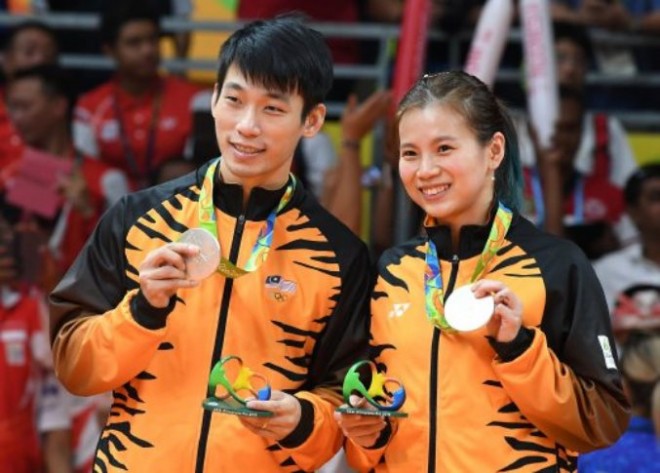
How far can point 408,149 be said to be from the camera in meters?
4.08

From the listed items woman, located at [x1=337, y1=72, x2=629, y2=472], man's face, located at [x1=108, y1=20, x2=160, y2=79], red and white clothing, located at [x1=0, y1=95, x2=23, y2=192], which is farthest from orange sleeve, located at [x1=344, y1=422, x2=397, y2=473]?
man's face, located at [x1=108, y1=20, x2=160, y2=79]

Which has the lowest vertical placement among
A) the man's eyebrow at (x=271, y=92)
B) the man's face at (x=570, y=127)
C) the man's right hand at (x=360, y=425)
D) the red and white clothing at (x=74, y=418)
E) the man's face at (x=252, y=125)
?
the red and white clothing at (x=74, y=418)

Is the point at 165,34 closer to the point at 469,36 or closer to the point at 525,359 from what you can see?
the point at 469,36

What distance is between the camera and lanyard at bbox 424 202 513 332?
3977 millimetres

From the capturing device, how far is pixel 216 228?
414cm

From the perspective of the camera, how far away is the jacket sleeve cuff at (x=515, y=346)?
3799 millimetres

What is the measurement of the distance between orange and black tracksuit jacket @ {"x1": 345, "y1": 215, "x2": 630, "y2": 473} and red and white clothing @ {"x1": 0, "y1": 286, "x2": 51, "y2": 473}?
3.04 m

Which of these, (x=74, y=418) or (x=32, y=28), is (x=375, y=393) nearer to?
(x=74, y=418)

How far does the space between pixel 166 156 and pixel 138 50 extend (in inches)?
23.6

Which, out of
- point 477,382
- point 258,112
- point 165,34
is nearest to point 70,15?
point 165,34

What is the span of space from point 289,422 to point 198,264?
18.9 inches

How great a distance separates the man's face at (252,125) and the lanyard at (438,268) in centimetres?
51

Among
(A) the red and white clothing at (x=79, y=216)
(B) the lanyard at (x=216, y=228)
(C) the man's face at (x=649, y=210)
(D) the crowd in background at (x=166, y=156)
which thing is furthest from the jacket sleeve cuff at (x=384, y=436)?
(C) the man's face at (x=649, y=210)

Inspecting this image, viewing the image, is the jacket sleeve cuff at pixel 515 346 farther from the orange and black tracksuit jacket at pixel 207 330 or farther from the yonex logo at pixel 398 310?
the orange and black tracksuit jacket at pixel 207 330
